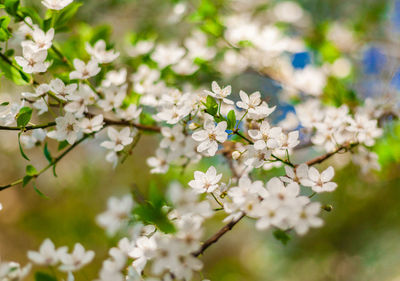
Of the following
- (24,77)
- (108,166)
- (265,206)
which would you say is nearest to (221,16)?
(24,77)

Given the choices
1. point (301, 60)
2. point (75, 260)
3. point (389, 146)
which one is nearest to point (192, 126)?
point (75, 260)

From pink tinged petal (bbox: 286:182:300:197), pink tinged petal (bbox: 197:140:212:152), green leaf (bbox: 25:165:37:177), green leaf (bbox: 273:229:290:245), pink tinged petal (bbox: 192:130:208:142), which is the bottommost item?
green leaf (bbox: 273:229:290:245)

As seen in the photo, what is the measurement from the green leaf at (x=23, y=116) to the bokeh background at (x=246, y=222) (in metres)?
0.98

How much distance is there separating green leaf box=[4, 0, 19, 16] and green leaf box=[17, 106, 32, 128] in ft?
0.98

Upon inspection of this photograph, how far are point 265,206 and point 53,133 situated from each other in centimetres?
52

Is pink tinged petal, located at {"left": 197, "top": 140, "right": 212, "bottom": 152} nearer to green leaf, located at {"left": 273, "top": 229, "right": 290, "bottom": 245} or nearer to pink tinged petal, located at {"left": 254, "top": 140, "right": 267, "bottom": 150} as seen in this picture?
pink tinged petal, located at {"left": 254, "top": 140, "right": 267, "bottom": 150}

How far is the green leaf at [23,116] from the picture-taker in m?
0.75

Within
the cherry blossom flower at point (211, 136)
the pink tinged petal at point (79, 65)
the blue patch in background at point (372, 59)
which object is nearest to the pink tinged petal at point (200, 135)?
the cherry blossom flower at point (211, 136)

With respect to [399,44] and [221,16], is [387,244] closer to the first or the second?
[399,44]

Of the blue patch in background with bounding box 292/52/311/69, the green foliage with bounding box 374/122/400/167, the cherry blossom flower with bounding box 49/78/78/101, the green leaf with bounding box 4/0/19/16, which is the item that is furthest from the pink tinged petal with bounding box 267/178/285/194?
the blue patch in background with bounding box 292/52/311/69

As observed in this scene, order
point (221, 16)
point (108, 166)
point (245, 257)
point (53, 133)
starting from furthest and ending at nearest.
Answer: point (245, 257) < point (108, 166) < point (221, 16) < point (53, 133)

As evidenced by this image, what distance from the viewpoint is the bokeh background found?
1938 millimetres

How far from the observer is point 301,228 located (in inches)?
23.9

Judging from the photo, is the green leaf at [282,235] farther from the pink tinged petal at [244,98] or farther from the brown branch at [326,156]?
the pink tinged petal at [244,98]
